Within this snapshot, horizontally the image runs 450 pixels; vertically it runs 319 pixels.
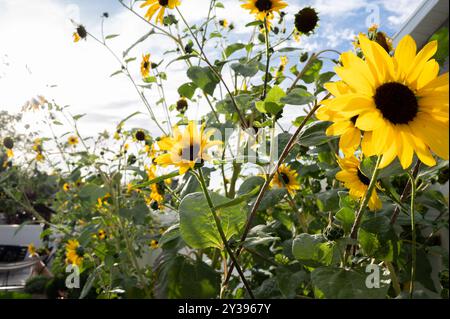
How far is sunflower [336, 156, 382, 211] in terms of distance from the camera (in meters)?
0.49

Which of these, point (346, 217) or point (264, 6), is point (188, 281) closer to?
point (346, 217)

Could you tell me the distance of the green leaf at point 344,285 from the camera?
33 centimetres

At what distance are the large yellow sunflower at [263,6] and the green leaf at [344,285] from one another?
2.20ft

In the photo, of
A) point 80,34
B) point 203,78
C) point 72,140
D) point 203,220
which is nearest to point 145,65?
point 80,34

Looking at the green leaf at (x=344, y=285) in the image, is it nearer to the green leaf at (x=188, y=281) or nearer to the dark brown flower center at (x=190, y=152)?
the dark brown flower center at (x=190, y=152)

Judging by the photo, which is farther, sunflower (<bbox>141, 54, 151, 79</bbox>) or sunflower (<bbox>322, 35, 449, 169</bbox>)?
sunflower (<bbox>141, 54, 151, 79</bbox>)

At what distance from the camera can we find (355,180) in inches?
20.1

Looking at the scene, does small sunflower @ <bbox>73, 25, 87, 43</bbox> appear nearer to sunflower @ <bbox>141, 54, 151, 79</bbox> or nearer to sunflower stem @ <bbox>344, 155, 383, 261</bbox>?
sunflower @ <bbox>141, 54, 151, 79</bbox>

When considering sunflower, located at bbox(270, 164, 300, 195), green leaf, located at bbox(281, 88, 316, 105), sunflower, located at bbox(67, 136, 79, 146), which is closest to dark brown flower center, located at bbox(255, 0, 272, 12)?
sunflower, located at bbox(270, 164, 300, 195)

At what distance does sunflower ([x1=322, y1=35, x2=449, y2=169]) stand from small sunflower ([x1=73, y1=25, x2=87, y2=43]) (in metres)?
1.21

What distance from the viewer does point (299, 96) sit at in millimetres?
470

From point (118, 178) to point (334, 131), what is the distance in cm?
112
